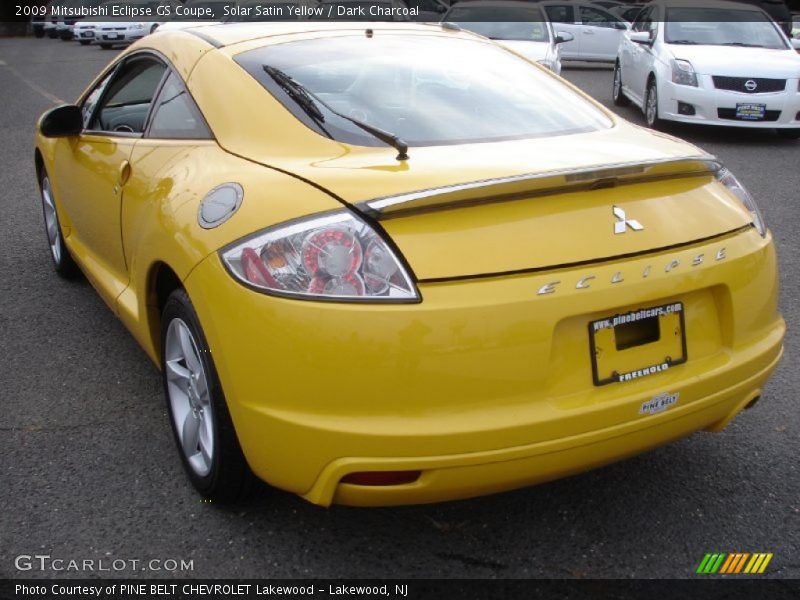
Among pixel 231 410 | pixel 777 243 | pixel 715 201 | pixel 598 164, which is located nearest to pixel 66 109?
pixel 231 410

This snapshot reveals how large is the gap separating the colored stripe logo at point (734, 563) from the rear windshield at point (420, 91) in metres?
1.43

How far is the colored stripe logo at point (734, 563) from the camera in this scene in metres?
2.58

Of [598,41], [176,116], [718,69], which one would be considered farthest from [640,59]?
[176,116]

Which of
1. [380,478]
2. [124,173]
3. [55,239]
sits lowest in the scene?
[55,239]

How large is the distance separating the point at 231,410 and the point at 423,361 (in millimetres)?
619

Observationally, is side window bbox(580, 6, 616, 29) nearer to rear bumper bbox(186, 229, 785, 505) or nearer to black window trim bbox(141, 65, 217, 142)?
black window trim bbox(141, 65, 217, 142)

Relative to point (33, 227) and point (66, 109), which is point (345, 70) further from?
point (33, 227)

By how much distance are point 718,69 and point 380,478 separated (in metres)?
8.86

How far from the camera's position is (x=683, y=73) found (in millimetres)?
10023

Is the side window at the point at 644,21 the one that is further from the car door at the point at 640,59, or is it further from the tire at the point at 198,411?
the tire at the point at 198,411

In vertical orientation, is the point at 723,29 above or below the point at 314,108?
below

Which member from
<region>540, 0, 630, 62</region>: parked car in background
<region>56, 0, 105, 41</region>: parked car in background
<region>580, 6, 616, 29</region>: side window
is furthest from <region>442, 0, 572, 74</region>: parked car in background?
<region>56, 0, 105, 41</region>: parked car in background

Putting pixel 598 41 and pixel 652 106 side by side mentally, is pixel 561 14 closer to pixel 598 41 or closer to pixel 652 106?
pixel 598 41

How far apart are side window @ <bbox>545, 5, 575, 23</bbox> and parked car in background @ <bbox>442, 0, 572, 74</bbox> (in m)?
6.42
